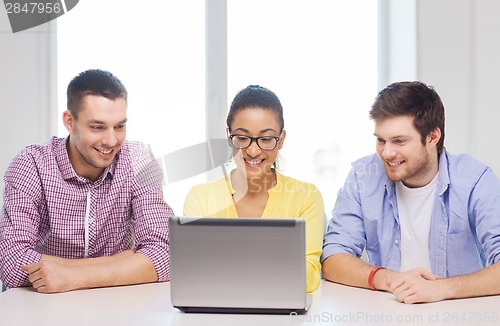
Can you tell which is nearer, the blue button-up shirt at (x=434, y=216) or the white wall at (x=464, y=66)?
the blue button-up shirt at (x=434, y=216)

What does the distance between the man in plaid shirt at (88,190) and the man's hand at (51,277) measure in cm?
21

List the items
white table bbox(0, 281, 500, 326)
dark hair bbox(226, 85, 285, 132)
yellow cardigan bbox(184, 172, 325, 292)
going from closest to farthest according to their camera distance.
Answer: white table bbox(0, 281, 500, 326) < yellow cardigan bbox(184, 172, 325, 292) < dark hair bbox(226, 85, 285, 132)

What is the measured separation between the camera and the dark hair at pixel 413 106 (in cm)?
226

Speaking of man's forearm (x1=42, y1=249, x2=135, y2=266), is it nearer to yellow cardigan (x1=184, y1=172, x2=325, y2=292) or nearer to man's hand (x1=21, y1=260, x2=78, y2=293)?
man's hand (x1=21, y1=260, x2=78, y2=293)

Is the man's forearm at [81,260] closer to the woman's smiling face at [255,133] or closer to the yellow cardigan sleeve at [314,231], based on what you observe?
the woman's smiling face at [255,133]

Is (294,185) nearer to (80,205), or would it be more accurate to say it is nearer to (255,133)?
(255,133)

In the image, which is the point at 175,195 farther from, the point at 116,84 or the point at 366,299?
the point at 366,299

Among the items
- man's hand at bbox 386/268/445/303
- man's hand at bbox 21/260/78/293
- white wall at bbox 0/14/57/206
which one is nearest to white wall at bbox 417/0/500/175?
man's hand at bbox 386/268/445/303

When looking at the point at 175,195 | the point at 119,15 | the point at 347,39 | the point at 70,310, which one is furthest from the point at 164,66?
the point at 70,310

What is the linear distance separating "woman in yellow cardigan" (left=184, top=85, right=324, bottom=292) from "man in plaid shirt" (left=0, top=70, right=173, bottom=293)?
20 cm

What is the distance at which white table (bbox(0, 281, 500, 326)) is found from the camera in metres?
1.59

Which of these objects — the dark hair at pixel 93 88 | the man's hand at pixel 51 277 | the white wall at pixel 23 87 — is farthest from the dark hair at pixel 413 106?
the white wall at pixel 23 87

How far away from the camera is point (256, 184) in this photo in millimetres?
2301

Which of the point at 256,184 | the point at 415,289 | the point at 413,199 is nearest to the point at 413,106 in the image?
the point at 413,199
